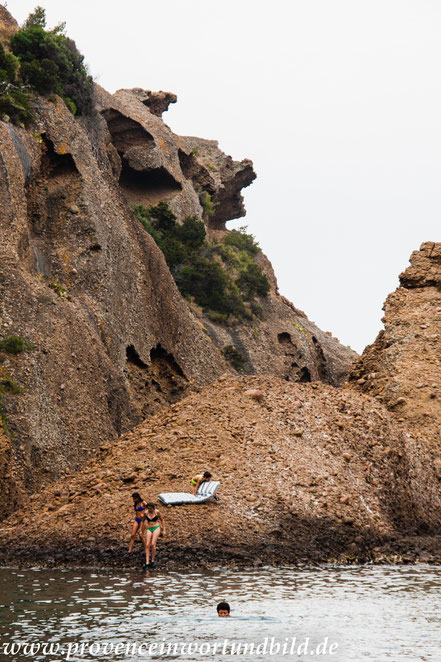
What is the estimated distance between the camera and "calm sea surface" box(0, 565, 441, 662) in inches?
418

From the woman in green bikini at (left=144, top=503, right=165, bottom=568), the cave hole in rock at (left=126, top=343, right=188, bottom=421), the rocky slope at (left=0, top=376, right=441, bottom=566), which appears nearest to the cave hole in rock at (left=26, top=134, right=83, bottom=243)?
the cave hole in rock at (left=126, top=343, right=188, bottom=421)

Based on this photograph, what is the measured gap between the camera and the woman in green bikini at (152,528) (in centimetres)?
1745

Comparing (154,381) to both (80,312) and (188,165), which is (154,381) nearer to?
(80,312)

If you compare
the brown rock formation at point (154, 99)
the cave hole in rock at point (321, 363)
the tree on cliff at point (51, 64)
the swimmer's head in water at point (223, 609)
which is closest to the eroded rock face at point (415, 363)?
the swimmer's head in water at point (223, 609)

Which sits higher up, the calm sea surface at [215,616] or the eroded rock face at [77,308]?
the eroded rock face at [77,308]

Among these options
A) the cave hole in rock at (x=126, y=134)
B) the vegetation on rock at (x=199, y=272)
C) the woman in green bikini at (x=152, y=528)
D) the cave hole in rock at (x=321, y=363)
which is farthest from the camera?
the cave hole in rock at (x=321, y=363)

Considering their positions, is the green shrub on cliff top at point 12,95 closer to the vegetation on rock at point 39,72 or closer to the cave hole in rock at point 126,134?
the vegetation on rock at point 39,72

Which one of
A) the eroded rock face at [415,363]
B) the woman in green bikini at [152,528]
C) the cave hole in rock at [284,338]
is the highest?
the cave hole in rock at [284,338]

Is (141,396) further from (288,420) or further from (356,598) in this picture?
(356,598)

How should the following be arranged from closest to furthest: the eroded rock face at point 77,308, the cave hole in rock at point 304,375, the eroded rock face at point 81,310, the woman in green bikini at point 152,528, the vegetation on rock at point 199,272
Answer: the woman in green bikini at point 152,528
the eroded rock face at point 81,310
the eroded rock face at point 77,308
the vegetation on rock at point 199,272
the cave hole in rock at point 304,375

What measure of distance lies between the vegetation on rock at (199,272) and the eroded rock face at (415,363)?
24795mm

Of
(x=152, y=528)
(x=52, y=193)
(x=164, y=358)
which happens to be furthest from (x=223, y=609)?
(x=164, y=358)

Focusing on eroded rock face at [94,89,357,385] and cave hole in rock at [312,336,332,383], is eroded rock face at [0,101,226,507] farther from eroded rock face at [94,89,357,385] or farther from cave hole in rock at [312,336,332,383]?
cave hole in rock at [312,336,332,383]

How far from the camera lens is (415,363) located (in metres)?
30.3
